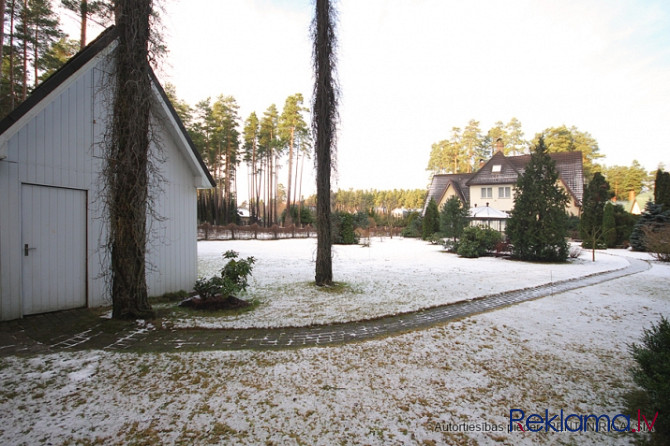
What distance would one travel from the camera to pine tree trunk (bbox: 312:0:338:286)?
7574 millimetres

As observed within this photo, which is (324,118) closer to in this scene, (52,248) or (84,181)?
(84,181)

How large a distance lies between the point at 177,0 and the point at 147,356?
18.6 feet

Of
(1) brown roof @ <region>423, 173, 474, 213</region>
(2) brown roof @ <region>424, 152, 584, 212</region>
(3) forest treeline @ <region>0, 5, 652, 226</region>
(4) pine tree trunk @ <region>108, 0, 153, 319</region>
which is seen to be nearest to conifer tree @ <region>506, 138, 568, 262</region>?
(3) forest treeline @ <region>0, 5, 652, 226</region>

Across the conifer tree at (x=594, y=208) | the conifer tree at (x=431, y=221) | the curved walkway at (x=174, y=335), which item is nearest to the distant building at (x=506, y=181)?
the conifer tree at (x=431, y=221)

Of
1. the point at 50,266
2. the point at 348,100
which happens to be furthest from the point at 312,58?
the point at 50,266

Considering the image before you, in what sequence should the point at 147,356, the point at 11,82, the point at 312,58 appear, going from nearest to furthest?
the point at 147,356 < the point at 312,58 < the point at 11,82

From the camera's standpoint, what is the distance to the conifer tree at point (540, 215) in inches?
527

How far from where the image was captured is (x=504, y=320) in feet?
16.7

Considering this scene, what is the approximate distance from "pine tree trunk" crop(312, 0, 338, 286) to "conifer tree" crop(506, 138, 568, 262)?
37.4 feet

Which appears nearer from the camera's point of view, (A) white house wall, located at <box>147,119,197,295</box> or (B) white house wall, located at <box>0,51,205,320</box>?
(B) white house wall, located at <box>0,51,205,320</box>

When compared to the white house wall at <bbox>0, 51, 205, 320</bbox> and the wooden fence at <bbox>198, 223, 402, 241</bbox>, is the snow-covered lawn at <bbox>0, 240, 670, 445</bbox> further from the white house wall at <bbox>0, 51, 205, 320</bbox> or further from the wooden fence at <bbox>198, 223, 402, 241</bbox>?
the wooden fence at <bbox>198, 223, 402, 241</bbox>

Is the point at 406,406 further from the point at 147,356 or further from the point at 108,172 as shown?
the point at 108,172

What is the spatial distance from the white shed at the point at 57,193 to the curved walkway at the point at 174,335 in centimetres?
54

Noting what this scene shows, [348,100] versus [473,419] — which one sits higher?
[348,100]
